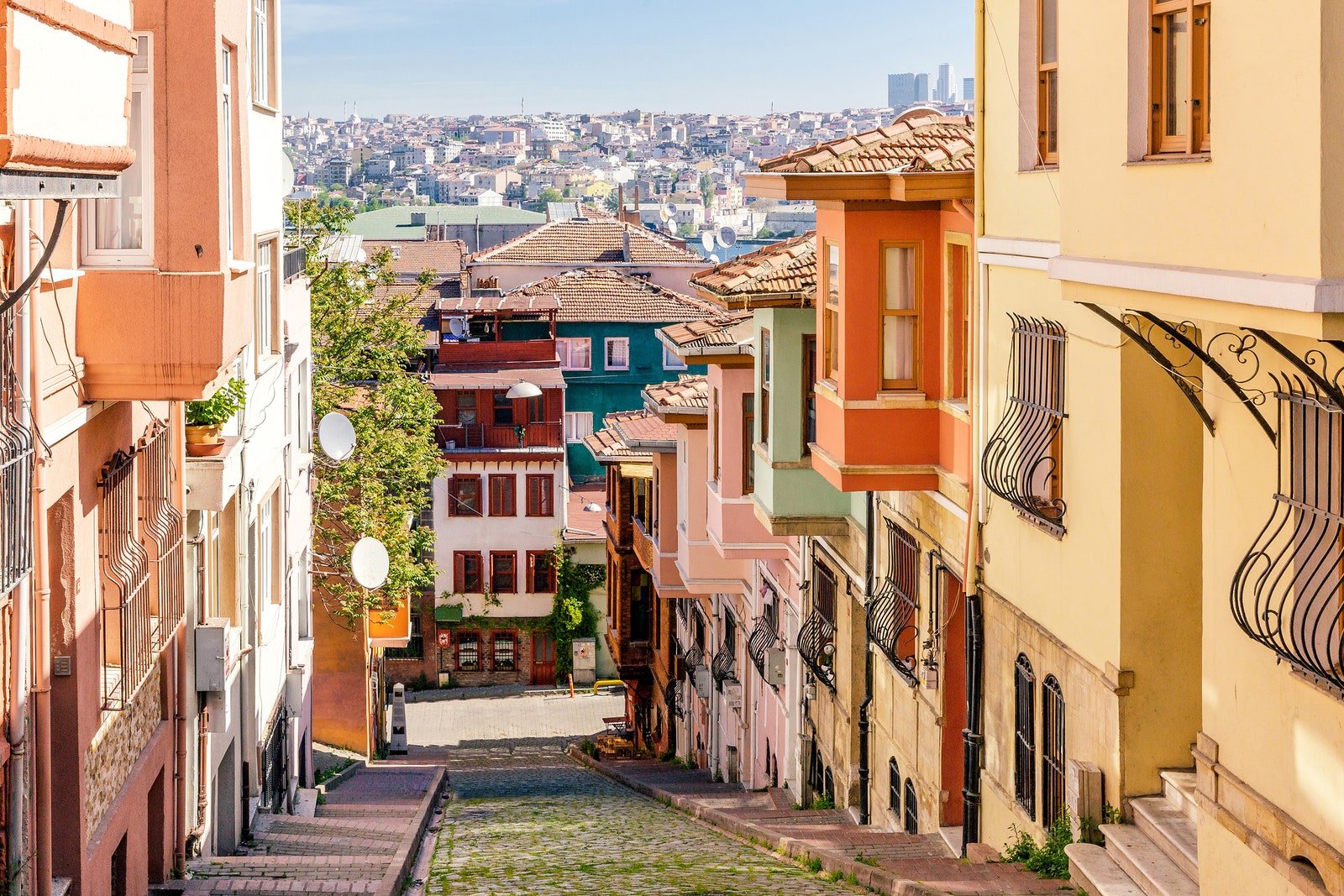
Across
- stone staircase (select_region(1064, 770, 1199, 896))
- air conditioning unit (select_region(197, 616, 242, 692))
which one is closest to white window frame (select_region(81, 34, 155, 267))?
air conditioning unit (select_region(197, 616, 242, 692))

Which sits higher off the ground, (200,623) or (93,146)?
(93,146)

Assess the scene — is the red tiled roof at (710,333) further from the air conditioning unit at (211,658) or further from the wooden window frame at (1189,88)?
the wooden window frame at (1189,88)

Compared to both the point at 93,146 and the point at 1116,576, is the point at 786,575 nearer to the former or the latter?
the point at 1116,576

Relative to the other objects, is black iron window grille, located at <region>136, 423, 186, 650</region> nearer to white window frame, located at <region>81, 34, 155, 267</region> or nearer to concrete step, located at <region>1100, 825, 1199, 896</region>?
white window frame, located at <region>81, 34, 155, 267</region>

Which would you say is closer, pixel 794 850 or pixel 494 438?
Answer: pixel 794 850

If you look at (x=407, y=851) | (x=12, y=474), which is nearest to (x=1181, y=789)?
(x=12, y=474)

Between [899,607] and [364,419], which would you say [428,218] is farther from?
[899,607]

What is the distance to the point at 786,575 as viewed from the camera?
76.5ft

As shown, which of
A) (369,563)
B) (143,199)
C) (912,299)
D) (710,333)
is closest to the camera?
(143,199)

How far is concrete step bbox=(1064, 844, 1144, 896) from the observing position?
1009cm

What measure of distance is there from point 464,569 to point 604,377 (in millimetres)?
13535

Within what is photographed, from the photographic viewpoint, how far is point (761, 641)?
25172 millimetres

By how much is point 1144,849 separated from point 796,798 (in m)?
12.2

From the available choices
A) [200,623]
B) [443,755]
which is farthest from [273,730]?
[443,755]
